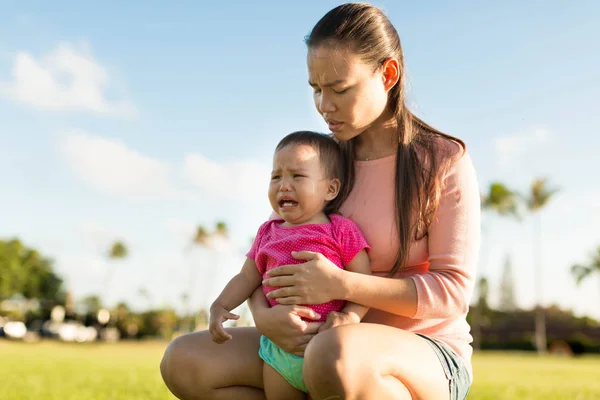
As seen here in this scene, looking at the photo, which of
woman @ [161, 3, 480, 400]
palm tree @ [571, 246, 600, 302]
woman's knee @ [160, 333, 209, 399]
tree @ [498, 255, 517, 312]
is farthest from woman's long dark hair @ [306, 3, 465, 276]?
tree @ [498, 255, 517, 312]

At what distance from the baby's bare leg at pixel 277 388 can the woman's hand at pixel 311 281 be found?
0.35 meters

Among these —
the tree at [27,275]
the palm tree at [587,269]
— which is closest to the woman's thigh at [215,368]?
the palm tree at [587,269]

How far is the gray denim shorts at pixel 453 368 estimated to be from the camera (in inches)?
107

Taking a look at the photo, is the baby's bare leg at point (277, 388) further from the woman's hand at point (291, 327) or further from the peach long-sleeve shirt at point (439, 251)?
the peach long-sleeve shirt at point (439, 251)

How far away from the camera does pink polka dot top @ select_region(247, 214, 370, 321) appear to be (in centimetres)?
288

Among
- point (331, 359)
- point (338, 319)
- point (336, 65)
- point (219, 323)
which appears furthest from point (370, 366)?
point (336, 65)

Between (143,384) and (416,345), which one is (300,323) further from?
(143,384)

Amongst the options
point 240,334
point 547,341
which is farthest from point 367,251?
point 547,341

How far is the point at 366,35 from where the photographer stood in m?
2.95

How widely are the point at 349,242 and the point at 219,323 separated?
71cm

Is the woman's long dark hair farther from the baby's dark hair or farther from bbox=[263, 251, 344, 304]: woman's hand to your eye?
bbox=[263, 251, 344, 304]: woman's hand

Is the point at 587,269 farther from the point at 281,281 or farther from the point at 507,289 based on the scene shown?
the point at 281,281

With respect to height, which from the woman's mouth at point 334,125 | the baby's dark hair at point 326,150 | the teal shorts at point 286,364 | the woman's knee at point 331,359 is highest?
the woman's mouth at point 334,125

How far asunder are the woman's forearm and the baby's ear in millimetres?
509
